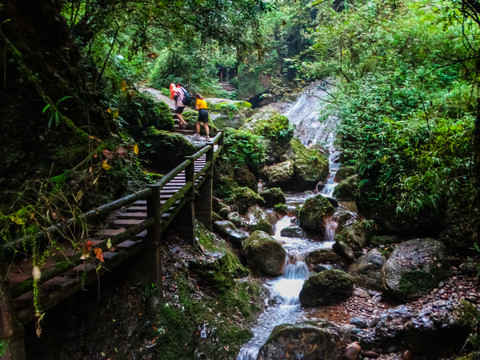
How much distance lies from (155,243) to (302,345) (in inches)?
116

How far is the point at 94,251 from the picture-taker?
3.38 metres

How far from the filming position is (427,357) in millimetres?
4645

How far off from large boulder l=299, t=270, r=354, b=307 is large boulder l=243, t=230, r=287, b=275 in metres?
1.52

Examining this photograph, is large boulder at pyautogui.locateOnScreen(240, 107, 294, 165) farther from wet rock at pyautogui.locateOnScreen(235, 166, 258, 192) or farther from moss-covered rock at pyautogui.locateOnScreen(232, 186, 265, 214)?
moss-covered rock at pyautogui.locateOnScreen(232, 186, 265, 214)

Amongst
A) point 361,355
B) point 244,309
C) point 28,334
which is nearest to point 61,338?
point 28,334

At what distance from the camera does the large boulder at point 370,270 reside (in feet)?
24.3

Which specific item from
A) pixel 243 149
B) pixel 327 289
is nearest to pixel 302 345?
pixel 327 289

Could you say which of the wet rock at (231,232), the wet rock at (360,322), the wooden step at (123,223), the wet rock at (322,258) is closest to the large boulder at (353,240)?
the wet rock at (322,258)

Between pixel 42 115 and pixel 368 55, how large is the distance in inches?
405

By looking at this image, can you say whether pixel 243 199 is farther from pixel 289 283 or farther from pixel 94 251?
pixel 94 251

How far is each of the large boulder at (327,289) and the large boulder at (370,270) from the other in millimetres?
537

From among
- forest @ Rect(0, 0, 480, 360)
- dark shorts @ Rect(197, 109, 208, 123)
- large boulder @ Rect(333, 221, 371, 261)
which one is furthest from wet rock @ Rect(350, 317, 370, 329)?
dark shorts @ Rect(197, 109, 208, 123)

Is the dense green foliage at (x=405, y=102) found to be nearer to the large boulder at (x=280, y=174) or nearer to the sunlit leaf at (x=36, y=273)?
the large boulder at (x=280, y=174)

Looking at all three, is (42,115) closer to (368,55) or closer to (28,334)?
(28,334)
